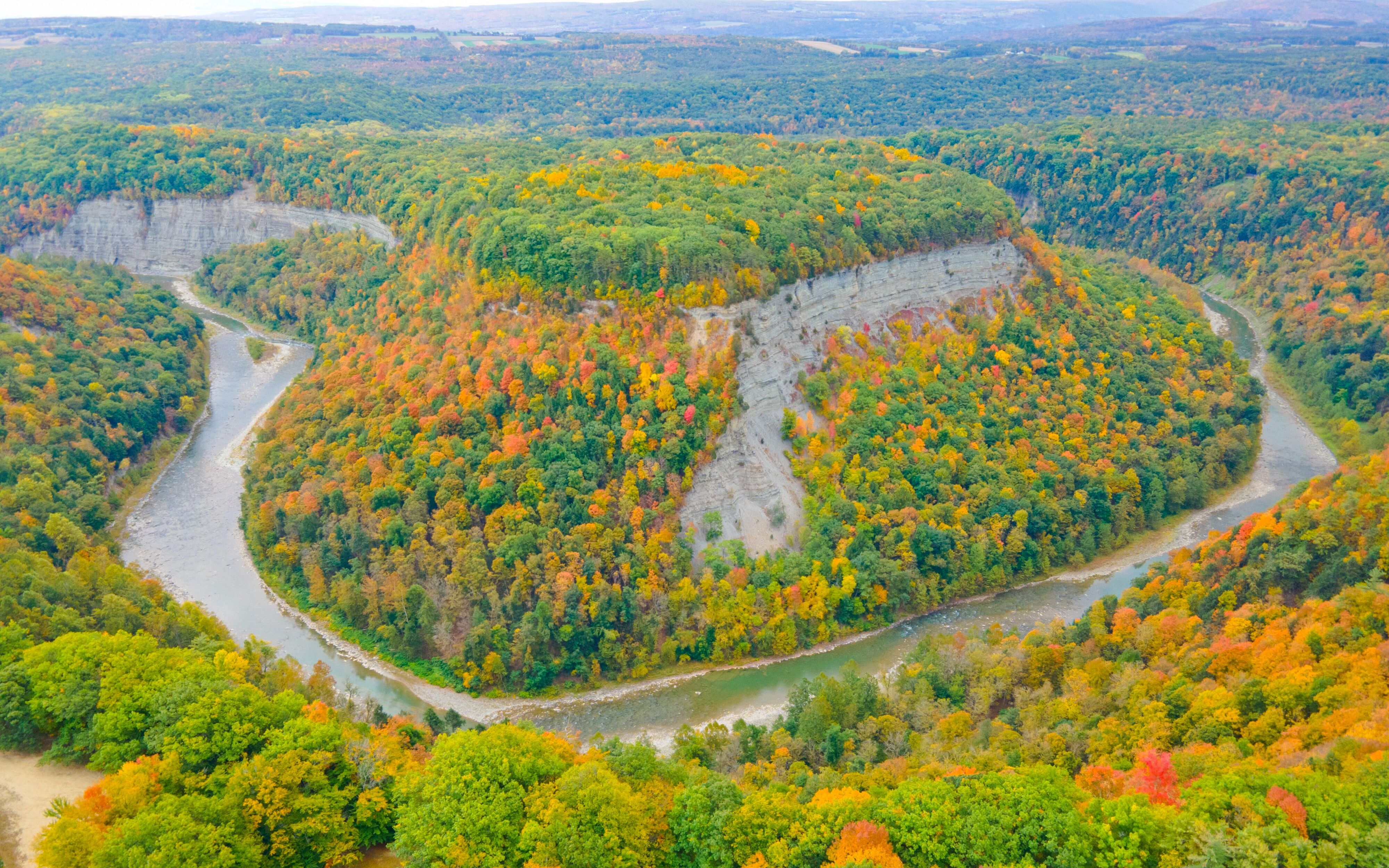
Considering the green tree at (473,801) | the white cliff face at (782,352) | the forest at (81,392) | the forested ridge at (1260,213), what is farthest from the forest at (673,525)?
the white cliff face at (782,352)

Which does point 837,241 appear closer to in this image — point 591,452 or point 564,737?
point 591,452

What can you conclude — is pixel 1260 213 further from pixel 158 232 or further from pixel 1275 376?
pixel 158 232

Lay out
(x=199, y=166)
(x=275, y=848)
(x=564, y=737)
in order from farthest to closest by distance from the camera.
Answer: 1. (x=199, y=166)
2. (x=564, y=737)
3. (x=275, y=848)

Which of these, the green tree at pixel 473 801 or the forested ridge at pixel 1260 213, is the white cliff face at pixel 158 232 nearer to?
the green tree at pixel 473 801

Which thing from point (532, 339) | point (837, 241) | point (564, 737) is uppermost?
point (837, 241)

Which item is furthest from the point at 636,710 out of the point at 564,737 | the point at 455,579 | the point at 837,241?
the point at 837,241

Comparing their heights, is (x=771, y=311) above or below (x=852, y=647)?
above
